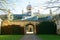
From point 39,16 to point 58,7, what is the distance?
24484mm

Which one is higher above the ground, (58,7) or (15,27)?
(58,7)

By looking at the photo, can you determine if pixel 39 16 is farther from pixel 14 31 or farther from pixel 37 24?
pixel 14 31

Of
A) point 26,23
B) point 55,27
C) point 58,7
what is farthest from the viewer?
point 26,23

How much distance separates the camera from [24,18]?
147ft

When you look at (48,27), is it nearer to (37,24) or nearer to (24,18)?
(37,24)

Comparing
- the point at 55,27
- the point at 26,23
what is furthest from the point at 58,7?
the point at 26,23

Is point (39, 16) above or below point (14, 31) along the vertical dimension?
above

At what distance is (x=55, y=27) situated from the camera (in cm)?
4031

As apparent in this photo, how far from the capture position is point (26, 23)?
43.0 metres

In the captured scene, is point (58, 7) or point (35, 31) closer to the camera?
point (58, 7)

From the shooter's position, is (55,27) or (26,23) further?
(26,23)

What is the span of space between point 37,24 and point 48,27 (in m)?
2.52

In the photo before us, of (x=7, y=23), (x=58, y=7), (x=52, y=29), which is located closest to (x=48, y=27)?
(x=52, y=29)

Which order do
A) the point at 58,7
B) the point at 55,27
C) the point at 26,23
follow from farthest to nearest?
the point at 26,23 < the point at 55,27 < the point at 58,7
